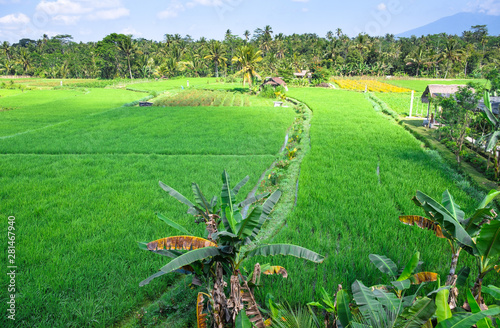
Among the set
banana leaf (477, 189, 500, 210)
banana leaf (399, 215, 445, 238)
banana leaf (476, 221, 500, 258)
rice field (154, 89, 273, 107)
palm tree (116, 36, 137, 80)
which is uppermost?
palm tree (116, 36, 137, 80)

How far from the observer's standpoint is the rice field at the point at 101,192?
10.3 ft

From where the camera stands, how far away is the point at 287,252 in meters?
2.69

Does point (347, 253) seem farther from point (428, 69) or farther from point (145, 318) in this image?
point (428, 69)

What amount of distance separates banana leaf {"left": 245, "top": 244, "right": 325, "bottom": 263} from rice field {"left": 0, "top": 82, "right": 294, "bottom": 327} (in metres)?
1.45

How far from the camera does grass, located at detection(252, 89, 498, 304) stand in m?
3.33

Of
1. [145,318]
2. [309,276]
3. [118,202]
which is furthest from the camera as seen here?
[118,202]

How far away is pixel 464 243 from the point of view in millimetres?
2514

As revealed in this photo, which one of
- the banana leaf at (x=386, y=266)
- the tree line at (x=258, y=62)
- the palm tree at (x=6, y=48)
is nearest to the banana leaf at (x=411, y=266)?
the banana leaf at (x=386, y=266)

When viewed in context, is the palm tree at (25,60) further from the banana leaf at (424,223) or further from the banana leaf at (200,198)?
the banana leaf at (424,223)

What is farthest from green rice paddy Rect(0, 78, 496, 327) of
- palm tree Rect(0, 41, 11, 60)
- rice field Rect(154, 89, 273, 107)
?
palm tree Rect(0, 41, 11, 60)

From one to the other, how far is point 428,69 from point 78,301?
49963 mm

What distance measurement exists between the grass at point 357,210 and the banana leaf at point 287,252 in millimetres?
592

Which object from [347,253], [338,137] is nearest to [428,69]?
[338,137]

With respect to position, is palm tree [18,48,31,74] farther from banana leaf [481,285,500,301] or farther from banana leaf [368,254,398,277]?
banana leaf [481,285,500,301]
